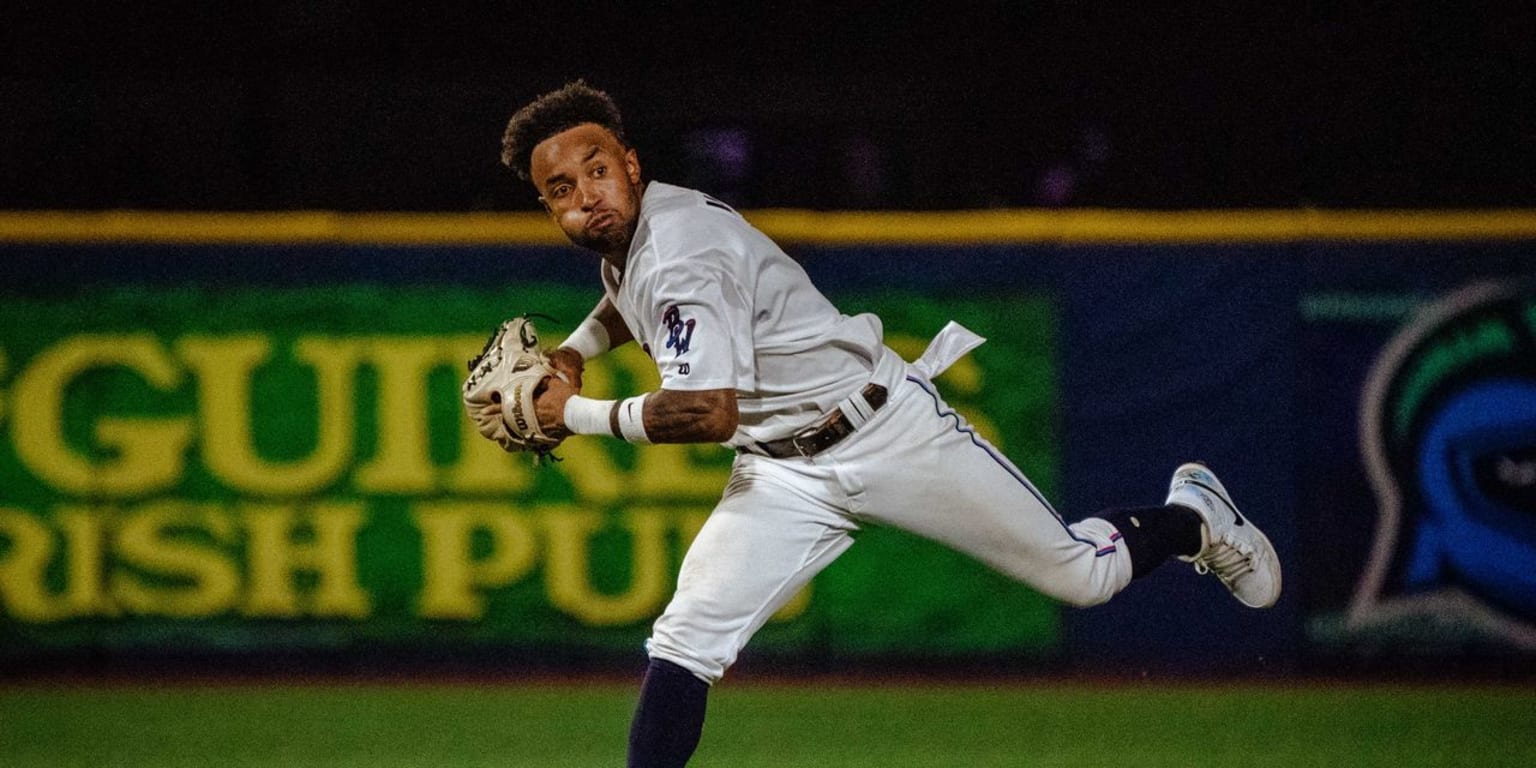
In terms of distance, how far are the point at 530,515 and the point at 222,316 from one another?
57.1 inches

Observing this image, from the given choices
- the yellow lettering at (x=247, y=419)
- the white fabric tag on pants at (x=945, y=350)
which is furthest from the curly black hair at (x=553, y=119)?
the yellow lettering at (x=247, y=419)

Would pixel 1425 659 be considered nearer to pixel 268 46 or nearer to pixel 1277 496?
pixel 1277 496

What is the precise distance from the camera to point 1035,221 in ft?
24.2

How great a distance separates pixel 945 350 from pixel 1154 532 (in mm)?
800

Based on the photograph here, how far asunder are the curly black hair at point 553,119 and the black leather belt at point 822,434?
32.6 inches

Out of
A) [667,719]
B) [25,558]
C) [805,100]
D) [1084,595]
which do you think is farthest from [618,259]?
[805,100]

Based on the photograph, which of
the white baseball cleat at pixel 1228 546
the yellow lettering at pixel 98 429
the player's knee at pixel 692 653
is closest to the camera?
the player's knee at pixel 692 653

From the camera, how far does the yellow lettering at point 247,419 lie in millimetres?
7375

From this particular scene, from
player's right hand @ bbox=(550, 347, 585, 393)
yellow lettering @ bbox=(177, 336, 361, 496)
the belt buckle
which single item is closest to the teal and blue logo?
the belt buckle

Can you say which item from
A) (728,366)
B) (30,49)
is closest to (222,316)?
(728,366)

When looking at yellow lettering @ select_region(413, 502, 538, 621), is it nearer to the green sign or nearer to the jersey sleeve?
the green sign

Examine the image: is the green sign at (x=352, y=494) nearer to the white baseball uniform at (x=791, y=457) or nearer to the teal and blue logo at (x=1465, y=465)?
the teal and blue logo at (x=1465, y=465)

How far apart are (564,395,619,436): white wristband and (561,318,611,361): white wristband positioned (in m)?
0.56

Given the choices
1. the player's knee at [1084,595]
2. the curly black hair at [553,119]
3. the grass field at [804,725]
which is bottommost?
the grass field at [804,725]
